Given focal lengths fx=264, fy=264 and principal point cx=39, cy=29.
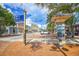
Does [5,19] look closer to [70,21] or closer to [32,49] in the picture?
[32,49]

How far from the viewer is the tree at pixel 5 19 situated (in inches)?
87.9

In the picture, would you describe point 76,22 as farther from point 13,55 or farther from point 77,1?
point 13,55

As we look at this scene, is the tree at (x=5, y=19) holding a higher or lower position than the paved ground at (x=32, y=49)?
higher

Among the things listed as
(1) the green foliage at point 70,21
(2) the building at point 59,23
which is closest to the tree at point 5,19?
(2) the building at point 59,23

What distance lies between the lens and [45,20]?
2.24 meters

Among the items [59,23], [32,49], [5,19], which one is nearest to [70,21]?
[59,23]

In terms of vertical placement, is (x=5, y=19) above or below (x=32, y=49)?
above

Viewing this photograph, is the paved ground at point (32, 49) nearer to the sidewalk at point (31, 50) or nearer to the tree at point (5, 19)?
the sidewalk at point (31, 50)

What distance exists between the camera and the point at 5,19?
7.35ft

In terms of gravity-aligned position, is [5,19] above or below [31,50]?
above

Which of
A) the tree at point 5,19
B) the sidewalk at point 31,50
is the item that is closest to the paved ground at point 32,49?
the sidewalk at point 31,50

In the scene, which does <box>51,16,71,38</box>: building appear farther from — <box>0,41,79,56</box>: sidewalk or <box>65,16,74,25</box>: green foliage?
<box>0,41,79,56</box>: sidewalk

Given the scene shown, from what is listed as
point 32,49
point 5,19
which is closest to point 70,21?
point 32,49

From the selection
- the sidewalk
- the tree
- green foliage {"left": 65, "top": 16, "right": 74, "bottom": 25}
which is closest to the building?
green foliage {"left": 65, "top": 16, "right": 74, "bottom": 25}
